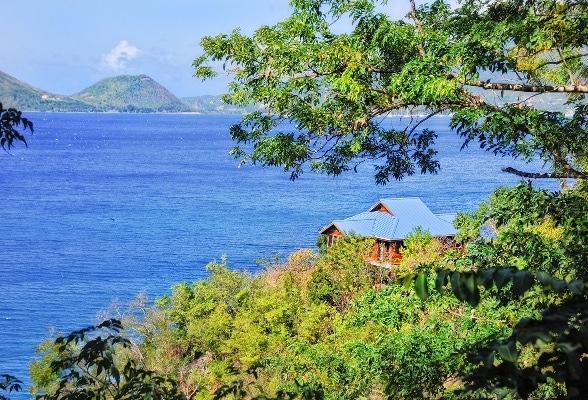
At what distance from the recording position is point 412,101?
5602mm

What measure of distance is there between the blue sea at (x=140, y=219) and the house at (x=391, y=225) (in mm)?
5784

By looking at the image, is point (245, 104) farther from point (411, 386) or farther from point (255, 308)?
point (255, 308)

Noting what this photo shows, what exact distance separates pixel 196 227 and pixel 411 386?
117 ft

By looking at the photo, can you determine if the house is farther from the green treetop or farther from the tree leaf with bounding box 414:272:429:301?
the tree leaf with bounding box 414:272:429:301

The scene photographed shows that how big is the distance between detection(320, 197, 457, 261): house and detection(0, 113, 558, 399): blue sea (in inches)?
228

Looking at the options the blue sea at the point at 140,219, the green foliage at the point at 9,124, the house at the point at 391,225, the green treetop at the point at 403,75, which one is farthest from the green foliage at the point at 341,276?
the green foliage at the point at 9,124

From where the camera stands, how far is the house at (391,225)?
25.6m

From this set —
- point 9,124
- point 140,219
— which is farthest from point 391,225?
point 9,124

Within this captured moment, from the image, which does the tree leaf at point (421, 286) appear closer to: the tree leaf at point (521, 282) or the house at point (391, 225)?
the tree leaf at point (521, 282)

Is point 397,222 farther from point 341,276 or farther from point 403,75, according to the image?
point 403,75

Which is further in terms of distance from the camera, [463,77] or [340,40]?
[340,40]

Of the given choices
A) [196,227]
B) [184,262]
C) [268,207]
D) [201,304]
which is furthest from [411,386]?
[268,207]

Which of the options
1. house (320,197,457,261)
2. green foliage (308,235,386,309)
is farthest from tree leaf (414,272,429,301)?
house (320,197,457,261)

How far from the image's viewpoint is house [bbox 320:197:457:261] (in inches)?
1009
